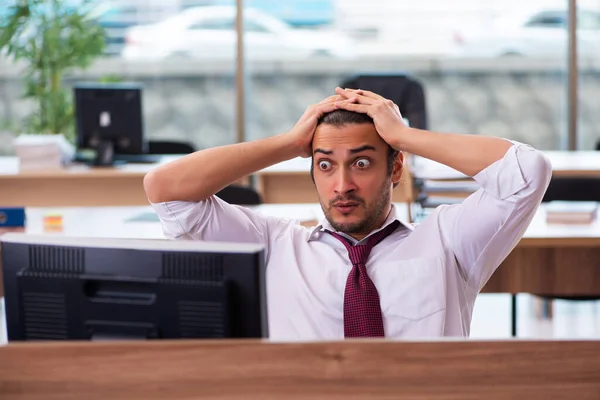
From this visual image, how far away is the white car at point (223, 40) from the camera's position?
649 cm

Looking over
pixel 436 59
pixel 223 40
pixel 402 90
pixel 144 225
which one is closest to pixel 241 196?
pixel 144 225

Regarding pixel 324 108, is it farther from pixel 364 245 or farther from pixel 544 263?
pixel 544 263

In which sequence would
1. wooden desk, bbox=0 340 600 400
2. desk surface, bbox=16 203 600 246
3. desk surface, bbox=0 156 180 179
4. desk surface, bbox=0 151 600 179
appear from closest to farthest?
wooden desk, bbox=0 340 600 400, desk surface, bbox=16 203 600 246, desk surface, bbox=0 151 600 179, desk surface, bbox=0 156 180 179

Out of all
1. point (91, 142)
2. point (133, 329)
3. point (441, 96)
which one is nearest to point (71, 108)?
point (91, 142)

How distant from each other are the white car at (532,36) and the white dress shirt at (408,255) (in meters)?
4.70

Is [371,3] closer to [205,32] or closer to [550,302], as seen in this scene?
[205,32]

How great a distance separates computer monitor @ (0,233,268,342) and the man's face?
23.8 inches

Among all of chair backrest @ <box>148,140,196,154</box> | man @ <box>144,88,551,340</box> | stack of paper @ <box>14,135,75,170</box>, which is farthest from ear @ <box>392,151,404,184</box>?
chair backrest @ <box>148,140,196,154</box>

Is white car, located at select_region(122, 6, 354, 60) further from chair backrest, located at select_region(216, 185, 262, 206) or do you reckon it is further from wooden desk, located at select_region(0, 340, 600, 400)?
wooden desk, located at select_region(0, 340, 600, 400)

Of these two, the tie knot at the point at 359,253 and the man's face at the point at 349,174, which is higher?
the man's face at the point at 349,174

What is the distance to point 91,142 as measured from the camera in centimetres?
529

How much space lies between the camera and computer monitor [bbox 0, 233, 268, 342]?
1329mm

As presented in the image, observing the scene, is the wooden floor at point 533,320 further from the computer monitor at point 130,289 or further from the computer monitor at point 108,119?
the computer monitor at point 130,289

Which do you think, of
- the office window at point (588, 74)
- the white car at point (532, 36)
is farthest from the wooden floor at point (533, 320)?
the white car at point (532, 36)
